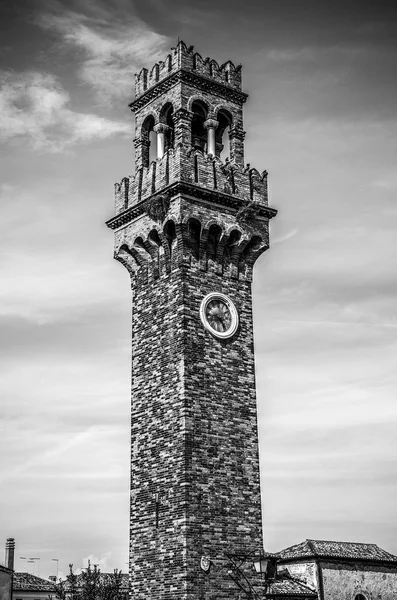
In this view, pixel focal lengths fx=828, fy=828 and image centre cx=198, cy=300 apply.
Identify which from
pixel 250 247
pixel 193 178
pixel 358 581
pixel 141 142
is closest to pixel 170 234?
pixel 193 178

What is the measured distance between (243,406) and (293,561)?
1206cm

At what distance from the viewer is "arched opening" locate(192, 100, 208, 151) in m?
35.7

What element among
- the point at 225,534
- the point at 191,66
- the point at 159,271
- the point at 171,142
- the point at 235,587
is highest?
the point at 191,66

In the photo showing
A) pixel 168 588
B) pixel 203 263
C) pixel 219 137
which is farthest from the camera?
pixel 219 137

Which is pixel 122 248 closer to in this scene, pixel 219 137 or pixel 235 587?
pixel 219 137

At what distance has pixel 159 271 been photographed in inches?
1267

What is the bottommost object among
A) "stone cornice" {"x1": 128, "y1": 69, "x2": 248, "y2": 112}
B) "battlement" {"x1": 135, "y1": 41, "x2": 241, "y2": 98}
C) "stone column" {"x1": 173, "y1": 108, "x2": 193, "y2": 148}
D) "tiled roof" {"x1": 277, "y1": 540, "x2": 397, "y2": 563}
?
"tiled roof" {"x1": 277, "y1": 540, "x2": 397, "y2": 563}

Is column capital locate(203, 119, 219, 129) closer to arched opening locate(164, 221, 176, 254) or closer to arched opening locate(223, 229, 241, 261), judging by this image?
arched opening locate(223, 229, 241, 261)

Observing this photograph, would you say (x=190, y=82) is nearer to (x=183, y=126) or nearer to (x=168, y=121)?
(x=168, y=121)

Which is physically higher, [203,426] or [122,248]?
[122,248]

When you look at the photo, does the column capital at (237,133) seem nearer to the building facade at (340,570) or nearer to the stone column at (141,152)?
the stone column at (141,152)

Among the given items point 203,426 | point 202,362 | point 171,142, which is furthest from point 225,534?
point 171,142

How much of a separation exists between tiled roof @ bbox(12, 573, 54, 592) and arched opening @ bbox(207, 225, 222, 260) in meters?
44.2

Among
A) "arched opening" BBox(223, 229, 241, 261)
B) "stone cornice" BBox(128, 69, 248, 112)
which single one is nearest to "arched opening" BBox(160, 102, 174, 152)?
"stone cornice" BBox(128, 69, 248, 112)
